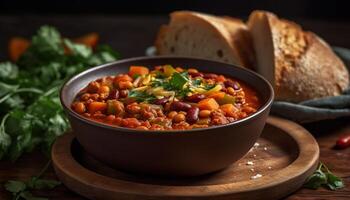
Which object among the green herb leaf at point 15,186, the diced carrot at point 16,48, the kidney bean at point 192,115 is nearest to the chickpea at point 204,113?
the kidney bean at point 192,115

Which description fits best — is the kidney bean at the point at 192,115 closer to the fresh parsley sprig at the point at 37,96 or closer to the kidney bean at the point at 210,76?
the kidney bean at the point at 210,76

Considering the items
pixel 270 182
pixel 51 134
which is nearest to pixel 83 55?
pixel 51 134

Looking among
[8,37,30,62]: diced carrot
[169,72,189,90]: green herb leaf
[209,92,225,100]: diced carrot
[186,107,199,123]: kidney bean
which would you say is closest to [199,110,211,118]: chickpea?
[186,107,199,123]: kidney bean

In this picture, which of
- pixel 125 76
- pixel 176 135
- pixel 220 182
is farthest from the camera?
pixel 125 76

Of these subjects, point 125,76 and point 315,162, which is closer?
point 315,162

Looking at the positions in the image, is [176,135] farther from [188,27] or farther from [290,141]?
[188,27]

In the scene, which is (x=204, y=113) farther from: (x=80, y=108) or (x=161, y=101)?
(x=80, y=108)
